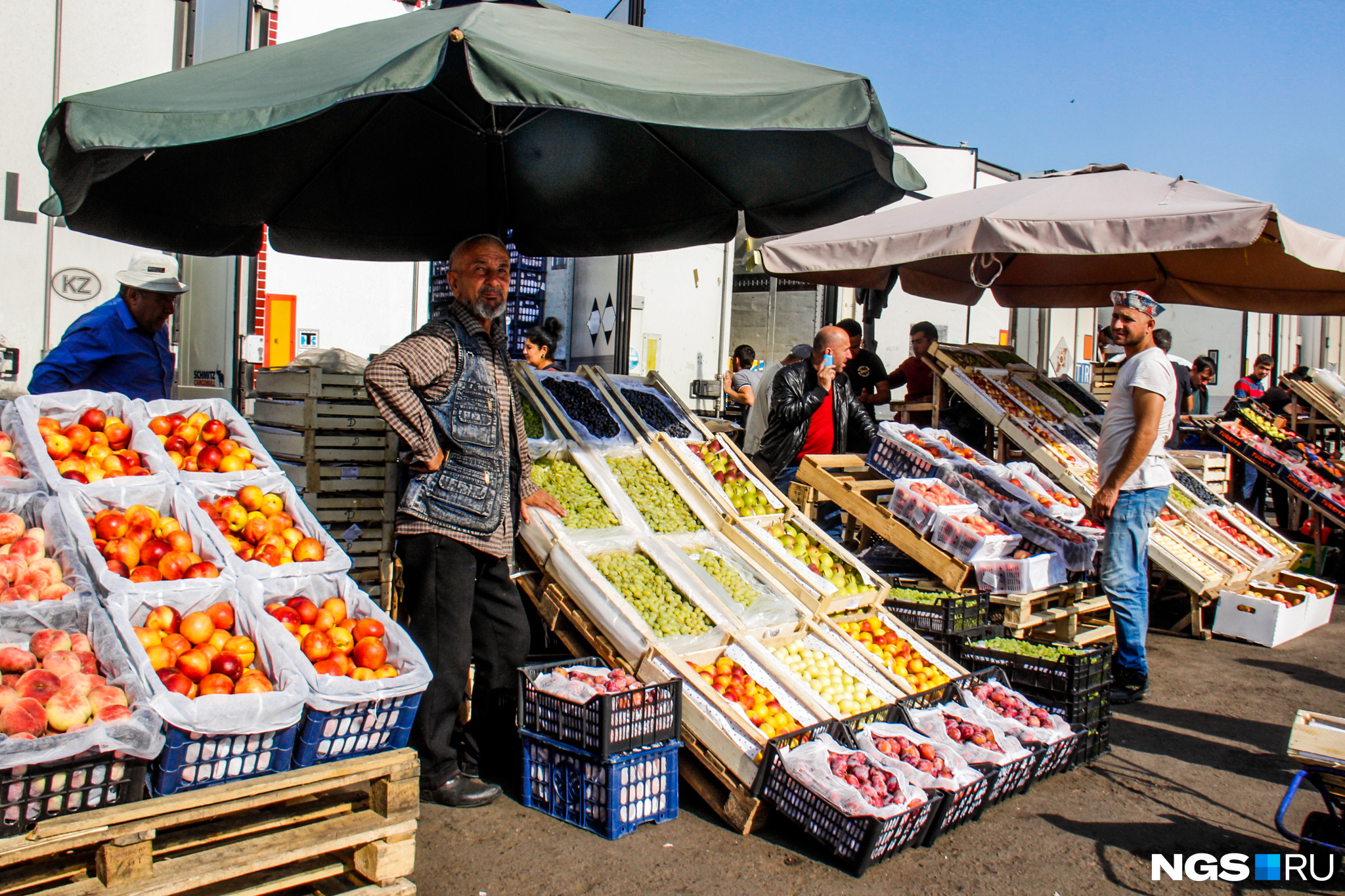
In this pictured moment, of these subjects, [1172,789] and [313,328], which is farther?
[313,328]

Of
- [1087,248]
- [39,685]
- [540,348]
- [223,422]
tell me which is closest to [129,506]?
[223,422]

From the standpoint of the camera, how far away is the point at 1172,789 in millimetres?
4262

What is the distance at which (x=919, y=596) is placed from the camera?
17.6ft

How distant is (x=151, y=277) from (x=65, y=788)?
290cm

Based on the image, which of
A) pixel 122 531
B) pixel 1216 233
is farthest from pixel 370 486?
pixel 1216 233

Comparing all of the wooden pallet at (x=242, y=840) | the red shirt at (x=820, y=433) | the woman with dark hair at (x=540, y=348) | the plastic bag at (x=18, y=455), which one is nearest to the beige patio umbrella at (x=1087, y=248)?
the red shirt at (x=820, y=433)

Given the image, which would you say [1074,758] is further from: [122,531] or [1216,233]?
[122,531]

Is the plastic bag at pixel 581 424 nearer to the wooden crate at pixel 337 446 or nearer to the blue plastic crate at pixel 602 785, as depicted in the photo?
the wooden crate at pixel 337 446

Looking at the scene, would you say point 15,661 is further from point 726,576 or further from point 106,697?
point 726,576

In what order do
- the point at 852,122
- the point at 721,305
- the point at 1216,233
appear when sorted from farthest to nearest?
the point at 721,305 < the point at 1216,233 < the point at 852,122

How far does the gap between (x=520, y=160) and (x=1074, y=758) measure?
3.95 metres

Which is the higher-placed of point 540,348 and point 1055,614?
point 540,348

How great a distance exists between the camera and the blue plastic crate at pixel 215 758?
2.49m

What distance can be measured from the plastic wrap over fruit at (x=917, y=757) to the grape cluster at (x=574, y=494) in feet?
5.19
